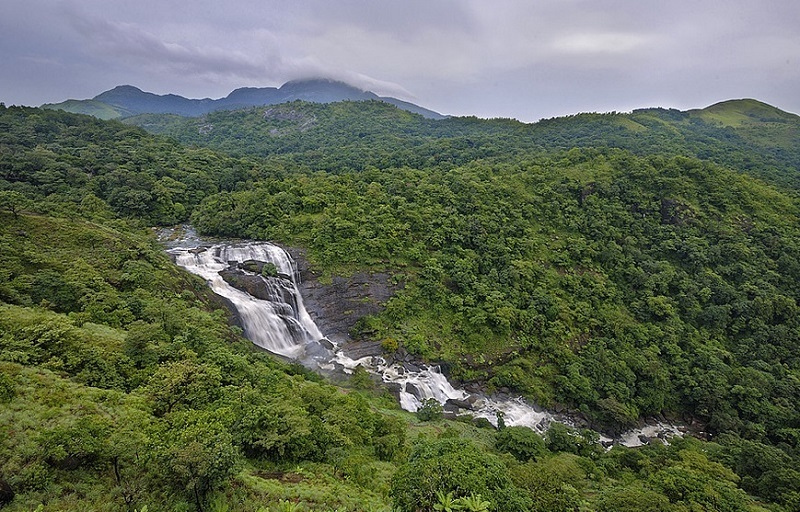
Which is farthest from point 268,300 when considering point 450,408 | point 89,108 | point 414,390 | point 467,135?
point 89,108

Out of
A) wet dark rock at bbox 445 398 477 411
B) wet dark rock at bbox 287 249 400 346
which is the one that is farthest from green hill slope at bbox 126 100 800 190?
wet dark rock at bbox 445 398 477 411

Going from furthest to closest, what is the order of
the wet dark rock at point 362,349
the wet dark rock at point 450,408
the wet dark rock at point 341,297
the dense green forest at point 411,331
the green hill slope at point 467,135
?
the green hill slope at point 467,135 → the wet dark rock at point 341,297 → the wet dark rock at point 362,349 → the wet dark rock at point 450,408 → the dense green forest at point 411,331

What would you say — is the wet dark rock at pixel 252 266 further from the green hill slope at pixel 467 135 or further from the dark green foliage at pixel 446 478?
the green hill slope at pixel 467 135

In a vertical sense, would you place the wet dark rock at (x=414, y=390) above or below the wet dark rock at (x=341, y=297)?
below

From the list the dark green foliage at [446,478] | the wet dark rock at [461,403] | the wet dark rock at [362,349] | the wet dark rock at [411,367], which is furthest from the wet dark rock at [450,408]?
the dark green foliage at [446,478]

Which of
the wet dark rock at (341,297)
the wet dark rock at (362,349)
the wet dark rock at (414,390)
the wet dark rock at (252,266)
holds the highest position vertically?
the wet dark rock at (252,266)

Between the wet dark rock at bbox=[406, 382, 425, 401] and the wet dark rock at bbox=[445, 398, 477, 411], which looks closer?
the wet dark rock at bbox=[406, 382, 425, 401]

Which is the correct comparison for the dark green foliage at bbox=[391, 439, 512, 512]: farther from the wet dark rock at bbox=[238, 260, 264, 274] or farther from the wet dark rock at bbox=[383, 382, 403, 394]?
the wet dark rock at bbox=[238, 260, 264, 274]
